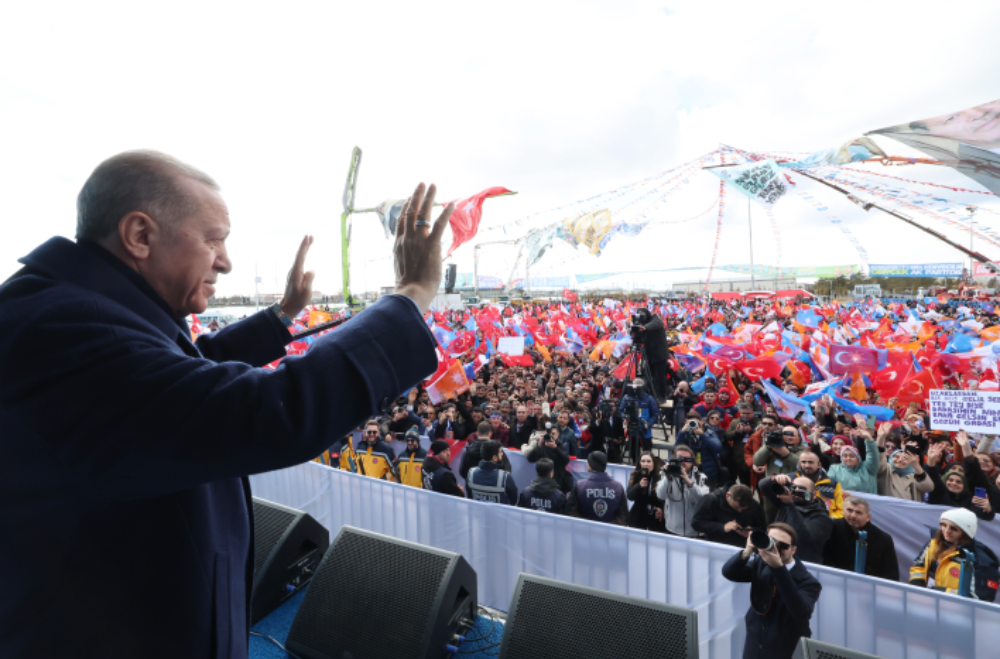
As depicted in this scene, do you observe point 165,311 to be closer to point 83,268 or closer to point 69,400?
point 83,268

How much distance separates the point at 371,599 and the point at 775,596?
2.52 metres

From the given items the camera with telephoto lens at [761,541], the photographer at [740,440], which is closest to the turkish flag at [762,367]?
the photographer at [740,440]

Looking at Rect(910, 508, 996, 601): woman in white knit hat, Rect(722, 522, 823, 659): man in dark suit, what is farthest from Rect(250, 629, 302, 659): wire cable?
Rect(910, 508, 996, 601): woman in white knit hat

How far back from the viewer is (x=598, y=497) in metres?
5.68

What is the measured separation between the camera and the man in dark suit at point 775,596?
3.29m

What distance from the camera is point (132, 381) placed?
2.55 feet

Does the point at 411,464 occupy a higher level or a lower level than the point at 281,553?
lower

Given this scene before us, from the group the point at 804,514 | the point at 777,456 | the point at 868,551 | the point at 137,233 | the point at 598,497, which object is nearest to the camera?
the point at 137,233

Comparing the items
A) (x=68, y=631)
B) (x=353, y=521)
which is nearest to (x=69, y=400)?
(x=68, y=631)

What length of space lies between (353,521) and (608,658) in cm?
368

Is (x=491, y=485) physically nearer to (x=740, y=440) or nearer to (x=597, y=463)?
(x=597, y=463)

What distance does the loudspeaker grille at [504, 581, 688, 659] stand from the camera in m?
2.37

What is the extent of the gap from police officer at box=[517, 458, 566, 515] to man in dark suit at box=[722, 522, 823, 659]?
7.55 feet

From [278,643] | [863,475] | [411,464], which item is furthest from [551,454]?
[278,643]
